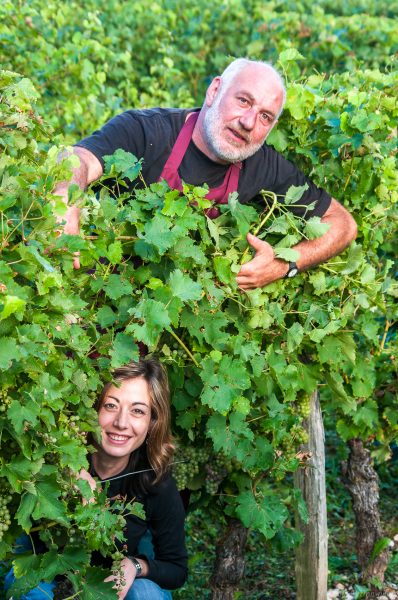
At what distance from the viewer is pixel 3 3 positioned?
711 centimetres

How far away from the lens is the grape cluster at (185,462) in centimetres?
402

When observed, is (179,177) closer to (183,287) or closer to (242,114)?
(242,114)

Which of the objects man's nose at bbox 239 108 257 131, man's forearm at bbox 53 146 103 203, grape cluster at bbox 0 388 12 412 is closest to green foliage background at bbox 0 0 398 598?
grape cluster at bbox 0 388 12 412

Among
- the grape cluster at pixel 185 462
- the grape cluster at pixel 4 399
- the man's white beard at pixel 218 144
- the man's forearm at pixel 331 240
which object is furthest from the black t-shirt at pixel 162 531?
the man's white beard at pixel 218 144

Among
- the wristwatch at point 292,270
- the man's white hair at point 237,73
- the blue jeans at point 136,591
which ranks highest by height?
the man's white hair at point 237,73

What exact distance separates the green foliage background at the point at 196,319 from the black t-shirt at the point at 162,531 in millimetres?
263

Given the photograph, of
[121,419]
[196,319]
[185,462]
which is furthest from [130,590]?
[196,319]

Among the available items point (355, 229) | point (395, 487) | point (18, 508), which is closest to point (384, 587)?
point (395, 487)

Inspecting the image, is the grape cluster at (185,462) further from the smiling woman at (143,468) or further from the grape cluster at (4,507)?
the grape cluster at (4,507)

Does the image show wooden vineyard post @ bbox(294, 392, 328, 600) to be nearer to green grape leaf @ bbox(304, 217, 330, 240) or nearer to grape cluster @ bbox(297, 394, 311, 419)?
grape cluster @ bbox(297, 394, 311, 419)

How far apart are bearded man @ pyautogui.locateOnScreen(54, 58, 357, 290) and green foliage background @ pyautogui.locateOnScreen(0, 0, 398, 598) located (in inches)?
3.9

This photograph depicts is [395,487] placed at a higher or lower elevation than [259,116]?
lower

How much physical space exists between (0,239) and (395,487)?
13.2 ft

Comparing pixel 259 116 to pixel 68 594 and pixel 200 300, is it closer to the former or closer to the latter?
pixel 200 300
